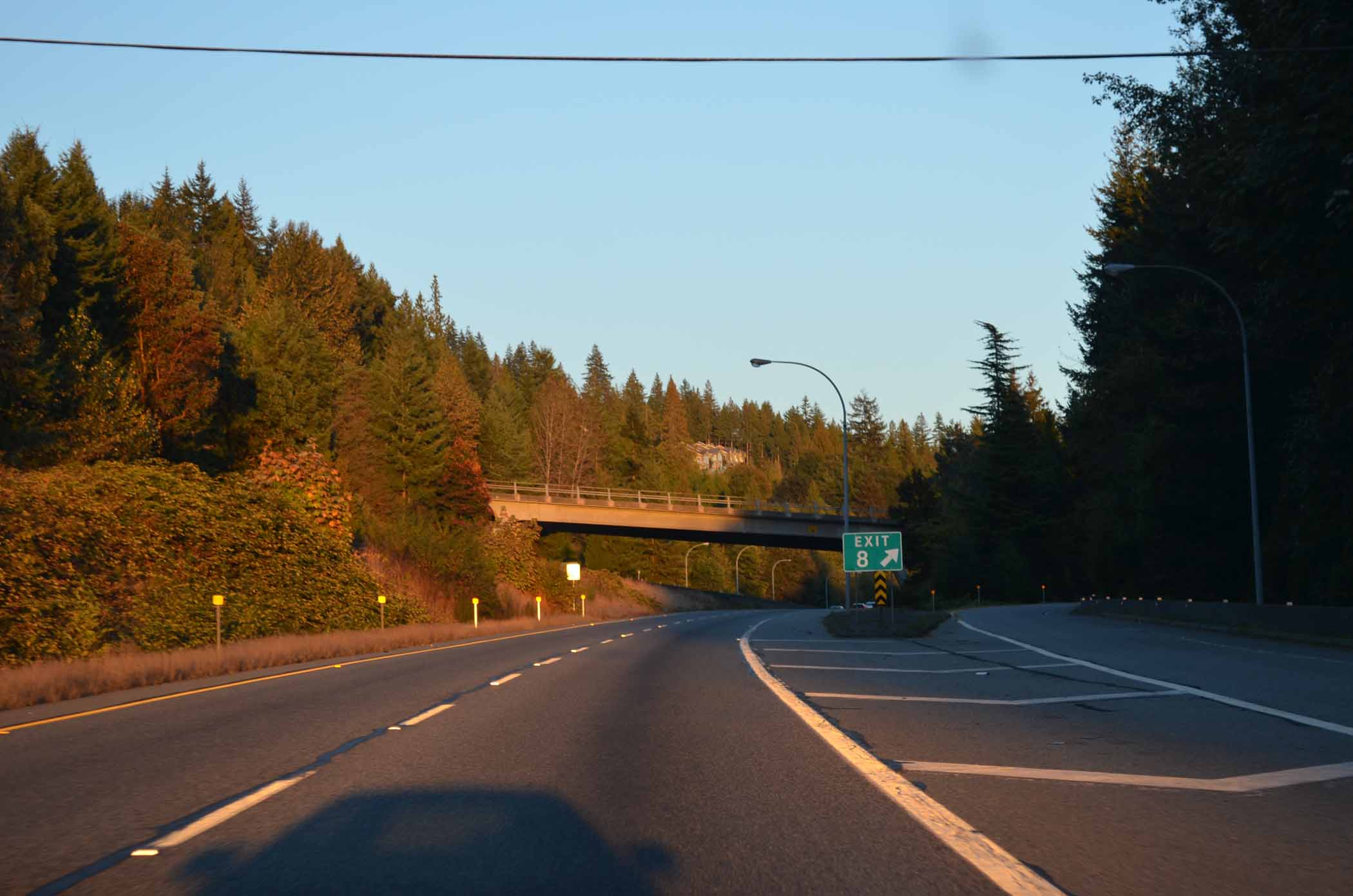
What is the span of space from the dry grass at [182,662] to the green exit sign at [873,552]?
11.5 metres

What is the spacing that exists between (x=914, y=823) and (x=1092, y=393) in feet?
261

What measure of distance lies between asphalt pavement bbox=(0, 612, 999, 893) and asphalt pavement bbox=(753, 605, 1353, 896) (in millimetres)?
710

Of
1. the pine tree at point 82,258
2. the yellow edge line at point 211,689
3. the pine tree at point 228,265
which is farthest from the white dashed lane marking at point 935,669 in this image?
the pine tree at point 228,265

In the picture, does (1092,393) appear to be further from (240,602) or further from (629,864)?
(629,864)

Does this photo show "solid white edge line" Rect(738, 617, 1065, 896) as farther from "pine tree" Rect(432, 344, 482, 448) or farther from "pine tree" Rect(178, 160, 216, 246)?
"pine tree" Rect(178, 160, 216, 246)

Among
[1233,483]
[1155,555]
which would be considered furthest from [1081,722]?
[1155,555]

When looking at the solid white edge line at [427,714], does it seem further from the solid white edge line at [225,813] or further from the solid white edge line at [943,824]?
the solid white edge line at [943,824]

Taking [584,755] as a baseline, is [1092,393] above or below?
above

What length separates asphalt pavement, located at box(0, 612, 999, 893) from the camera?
5.63 metres

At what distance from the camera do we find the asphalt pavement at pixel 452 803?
563 centimetres

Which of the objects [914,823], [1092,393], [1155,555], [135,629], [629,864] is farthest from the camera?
[1092,393]

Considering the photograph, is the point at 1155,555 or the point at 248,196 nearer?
the point at 1155,555

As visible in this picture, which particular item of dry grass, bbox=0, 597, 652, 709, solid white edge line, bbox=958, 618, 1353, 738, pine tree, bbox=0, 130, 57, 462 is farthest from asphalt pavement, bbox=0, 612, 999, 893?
pine tree, bbox=0, 130, 57, 462

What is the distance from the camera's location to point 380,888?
213 inches
